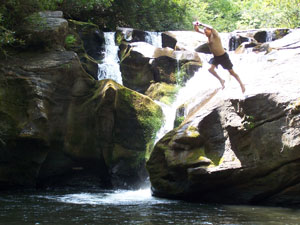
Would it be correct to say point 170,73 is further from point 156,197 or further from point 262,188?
point 262,188

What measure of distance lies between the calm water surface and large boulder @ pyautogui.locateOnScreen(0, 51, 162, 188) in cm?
229

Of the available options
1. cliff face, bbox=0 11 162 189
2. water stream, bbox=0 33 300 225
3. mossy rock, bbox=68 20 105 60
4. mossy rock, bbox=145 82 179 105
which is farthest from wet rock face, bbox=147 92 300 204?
mossy rock, bbox=68 20 105 60

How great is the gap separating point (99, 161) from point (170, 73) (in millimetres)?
5187

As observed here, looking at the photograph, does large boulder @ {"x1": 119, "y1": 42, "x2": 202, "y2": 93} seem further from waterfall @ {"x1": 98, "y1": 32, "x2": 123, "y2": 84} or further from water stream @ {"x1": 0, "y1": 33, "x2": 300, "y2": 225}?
water stream @ {"x1": 0, "y1": 33, "x2": 300, "y2": 225}

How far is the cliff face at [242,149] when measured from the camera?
9094 millimetres

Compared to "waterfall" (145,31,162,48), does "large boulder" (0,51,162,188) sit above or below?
below

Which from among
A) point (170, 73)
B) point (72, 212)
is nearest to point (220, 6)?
point (170, 73)

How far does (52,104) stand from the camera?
13.1 m

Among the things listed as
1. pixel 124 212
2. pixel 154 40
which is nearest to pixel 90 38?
pixel 154 40

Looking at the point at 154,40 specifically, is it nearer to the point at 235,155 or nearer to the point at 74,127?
the point at 74,127

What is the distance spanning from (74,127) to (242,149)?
643cm

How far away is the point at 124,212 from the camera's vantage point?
26.6 ft

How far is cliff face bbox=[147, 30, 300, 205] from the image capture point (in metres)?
9.09

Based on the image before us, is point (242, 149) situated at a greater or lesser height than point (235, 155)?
greater
